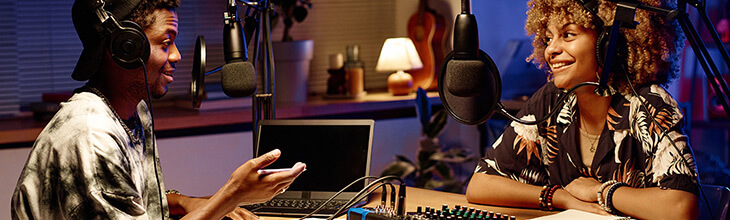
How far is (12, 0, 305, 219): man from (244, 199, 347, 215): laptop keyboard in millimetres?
288

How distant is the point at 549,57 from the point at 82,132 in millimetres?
1299

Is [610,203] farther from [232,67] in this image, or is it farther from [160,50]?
[160,50]

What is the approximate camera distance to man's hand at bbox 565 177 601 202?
6.20 ft

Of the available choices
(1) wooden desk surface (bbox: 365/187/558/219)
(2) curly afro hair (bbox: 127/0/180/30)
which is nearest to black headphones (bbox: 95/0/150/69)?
(2) curly afro hair (bbox: 127/0/180/30)

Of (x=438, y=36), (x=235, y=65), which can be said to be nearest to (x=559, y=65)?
(x=235, y=65)

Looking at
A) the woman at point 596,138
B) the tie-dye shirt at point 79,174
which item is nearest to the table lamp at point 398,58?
the woman at point 596,138

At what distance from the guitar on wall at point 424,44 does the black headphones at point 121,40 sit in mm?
2835

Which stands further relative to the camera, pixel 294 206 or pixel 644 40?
pixel 644 40

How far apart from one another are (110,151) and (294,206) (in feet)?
2.15

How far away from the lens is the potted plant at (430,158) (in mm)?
3826

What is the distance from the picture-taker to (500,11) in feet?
14.0

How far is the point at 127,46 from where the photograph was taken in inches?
55.6

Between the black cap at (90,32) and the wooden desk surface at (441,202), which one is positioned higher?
the black cap at (90,32)

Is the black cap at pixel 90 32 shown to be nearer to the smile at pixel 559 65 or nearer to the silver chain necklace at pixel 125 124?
the silver chain necklace at pixel 125 124
